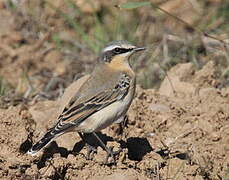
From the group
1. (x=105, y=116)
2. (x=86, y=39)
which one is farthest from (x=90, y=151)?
(x=86, y=39)

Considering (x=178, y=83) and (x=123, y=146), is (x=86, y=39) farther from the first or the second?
(x=123, y=146)

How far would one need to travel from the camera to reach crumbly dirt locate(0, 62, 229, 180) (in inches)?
279

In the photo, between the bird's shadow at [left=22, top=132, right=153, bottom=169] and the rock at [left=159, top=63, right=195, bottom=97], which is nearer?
the bird's shadow at [left=22, top=132, right=153, bottom=169]

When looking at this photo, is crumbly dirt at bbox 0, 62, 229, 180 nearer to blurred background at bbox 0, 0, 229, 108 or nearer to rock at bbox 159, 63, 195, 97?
rock at bbox 159, 63, 195, 97

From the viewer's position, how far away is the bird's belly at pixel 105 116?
308 inches

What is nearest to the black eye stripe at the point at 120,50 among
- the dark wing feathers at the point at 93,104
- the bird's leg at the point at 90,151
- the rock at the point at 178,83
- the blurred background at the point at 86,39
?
the dark wing feathers at the point at 93,104

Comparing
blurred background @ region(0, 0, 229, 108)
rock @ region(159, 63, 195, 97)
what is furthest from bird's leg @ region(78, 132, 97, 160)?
blurred background @ region(0, 0, 229, 108)

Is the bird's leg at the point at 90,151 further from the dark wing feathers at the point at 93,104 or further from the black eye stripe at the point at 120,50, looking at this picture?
the black eye stripe at the point at 120,50

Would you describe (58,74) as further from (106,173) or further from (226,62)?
(106,173)

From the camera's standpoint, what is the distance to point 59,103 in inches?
361

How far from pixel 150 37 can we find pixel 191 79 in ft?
8.75

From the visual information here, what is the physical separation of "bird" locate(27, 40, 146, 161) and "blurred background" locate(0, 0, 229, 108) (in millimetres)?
1834

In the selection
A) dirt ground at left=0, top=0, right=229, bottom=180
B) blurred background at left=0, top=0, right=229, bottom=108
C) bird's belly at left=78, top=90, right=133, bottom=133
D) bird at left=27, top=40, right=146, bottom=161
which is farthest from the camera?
A: blurred background at left=0, top=0, right=229, bottom=108

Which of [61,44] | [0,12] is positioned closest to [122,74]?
[61,44]
